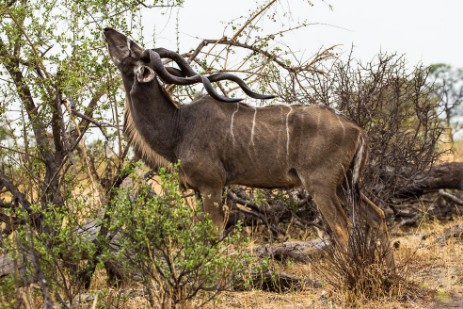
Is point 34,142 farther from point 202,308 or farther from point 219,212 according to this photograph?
point 202,308

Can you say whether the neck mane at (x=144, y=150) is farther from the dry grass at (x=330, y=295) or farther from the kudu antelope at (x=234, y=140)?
the dry grass at (x=330, y=295)

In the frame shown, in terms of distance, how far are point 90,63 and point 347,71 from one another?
7.50 feet

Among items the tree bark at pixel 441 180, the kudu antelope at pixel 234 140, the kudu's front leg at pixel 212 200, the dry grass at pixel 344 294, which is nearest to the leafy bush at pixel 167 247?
the dry grass at pixel 344 294

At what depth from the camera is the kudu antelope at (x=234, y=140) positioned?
532 cm

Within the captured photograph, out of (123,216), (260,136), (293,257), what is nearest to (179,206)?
(123,216)

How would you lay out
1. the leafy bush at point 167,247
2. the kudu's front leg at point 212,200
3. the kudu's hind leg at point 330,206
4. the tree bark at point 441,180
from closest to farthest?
the leafy bush at point 167,247, the kudu's hind leg at point 330,206, the kudu's front leg at point 212,200, the tree bark at point 441,180

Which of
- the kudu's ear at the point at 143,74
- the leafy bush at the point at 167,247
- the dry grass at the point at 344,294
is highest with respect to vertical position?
the kudu's ear at the point at 143,74

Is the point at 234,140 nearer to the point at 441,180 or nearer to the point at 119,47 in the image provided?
the point at 119,47

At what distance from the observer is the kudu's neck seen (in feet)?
18.8

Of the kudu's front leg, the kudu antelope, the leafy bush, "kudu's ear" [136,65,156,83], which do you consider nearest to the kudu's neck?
the kudu antelope

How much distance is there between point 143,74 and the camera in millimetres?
5566

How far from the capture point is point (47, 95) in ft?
17.8

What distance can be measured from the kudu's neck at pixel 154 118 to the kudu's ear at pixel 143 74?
0.15 metres

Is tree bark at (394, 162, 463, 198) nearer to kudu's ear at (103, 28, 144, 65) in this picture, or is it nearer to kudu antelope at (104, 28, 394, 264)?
kudu antelope at (104, 28, 394, 264)
